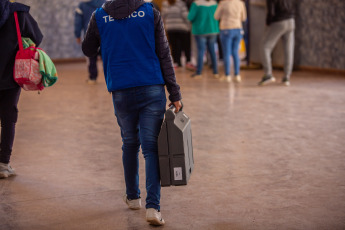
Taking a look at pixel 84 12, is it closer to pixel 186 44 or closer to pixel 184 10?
pixel 184 10

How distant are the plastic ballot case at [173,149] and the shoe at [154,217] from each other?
0.17 m

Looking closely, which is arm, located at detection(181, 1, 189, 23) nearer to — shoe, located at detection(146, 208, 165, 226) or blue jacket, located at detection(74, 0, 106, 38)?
blue jacket, located at detection(74, 0, 106, 38)

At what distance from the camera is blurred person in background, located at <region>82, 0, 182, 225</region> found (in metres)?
2.93

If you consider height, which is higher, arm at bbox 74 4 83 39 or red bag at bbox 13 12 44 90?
red bag at bbox 13 12 44 90

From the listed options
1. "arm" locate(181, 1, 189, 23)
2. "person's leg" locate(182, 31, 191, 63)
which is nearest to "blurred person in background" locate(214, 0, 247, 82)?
"arm" locate(181, 1, 189, 23)

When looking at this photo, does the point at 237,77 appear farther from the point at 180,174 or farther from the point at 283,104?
the point at 180,174

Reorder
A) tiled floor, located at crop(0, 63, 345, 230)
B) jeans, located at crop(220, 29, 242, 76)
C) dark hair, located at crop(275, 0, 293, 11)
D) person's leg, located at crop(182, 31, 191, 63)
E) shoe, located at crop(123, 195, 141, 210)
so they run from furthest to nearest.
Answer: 1. person's leg, located at crop(182, 31, 191, 63)
2. jeans, located at crop(220, 29, 242, 76)
3. dark hair, located at crop(275, 0, 293, 11)
4. shoe, located at crop(123, 195, 141, 210)
5. tiled floor, located at crop(0, 63, 345, 230)

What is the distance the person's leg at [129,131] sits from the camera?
3.00m

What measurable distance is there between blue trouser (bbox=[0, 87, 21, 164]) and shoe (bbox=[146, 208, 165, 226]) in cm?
160

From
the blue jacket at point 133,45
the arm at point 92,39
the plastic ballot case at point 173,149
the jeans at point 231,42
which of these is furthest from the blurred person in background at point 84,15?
the plastic ballot case at point 173,149

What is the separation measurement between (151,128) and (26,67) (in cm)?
129

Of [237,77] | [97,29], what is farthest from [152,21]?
[237,77]

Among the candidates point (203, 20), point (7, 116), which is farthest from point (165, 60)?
point (203, 20)

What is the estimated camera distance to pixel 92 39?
10.1 feet
